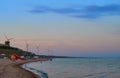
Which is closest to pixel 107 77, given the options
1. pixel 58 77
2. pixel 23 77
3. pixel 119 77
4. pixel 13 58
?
pixel 119 77

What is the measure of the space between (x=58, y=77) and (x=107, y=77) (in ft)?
32.3

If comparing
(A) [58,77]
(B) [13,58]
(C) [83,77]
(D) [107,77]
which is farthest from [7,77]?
(B) [13,58]

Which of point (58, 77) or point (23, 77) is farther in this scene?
point (58, 77)

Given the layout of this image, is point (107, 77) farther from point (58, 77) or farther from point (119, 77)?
point (58, 77)

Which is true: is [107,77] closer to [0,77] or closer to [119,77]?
[119,77]

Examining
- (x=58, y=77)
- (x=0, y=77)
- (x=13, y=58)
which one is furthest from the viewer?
(x=13, y=58)

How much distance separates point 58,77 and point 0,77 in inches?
584

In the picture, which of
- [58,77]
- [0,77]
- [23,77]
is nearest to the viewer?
[0,77]

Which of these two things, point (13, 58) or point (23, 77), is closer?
point (23, 77)

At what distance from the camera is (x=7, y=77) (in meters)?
40.6

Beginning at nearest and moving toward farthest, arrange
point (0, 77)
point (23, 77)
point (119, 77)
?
point (0, 77) < point (23, 77) < point (119, 77)

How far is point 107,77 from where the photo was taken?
185 feet

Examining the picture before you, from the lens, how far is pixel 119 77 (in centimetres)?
5638

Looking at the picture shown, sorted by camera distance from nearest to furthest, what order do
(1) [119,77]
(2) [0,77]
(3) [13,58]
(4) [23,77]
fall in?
(2) [0,77], (4) [23,77], (1) [119,77], (3) [13,58]
